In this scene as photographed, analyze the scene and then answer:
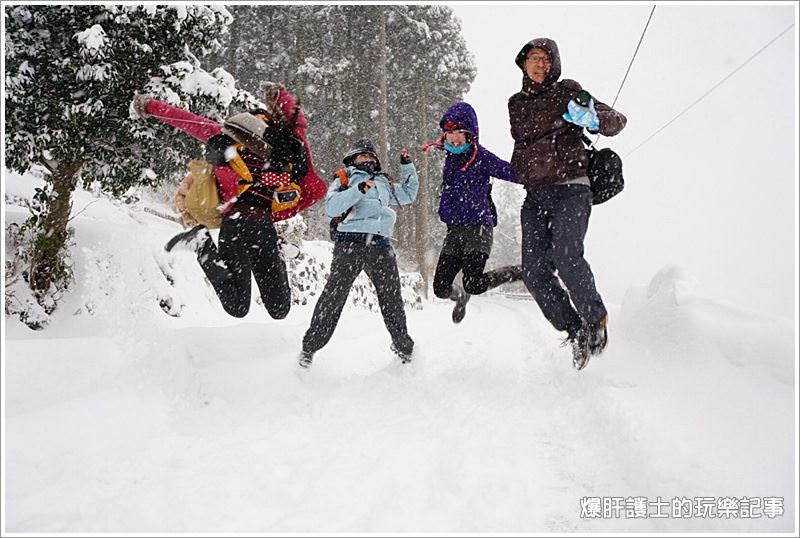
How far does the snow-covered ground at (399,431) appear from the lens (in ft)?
5.80

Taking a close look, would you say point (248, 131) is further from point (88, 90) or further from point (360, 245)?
point (88, 90)

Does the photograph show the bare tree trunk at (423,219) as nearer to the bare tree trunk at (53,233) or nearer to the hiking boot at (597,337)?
the bare tree trunk at (53,233)

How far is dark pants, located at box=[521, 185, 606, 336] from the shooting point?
325 cm

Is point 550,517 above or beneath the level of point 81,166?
beneath

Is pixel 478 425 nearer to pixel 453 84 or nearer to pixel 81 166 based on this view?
pixel 81 166

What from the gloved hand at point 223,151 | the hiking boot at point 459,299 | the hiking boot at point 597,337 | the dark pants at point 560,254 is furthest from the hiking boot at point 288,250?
the hiking boot at point 597,337

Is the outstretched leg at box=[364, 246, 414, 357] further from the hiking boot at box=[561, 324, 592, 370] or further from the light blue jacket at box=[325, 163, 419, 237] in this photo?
the hiking boot at box=[561, 324, 592, 370]

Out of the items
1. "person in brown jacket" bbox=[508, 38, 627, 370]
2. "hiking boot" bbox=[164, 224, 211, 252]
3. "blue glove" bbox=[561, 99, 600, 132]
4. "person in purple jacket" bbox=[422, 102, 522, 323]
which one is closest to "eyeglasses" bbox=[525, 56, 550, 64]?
Result: "person in brown jacket" bbox=[508, 38, 627, 370]

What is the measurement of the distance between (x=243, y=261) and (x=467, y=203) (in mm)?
1976

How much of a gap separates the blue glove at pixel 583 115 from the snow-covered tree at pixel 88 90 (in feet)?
11.9

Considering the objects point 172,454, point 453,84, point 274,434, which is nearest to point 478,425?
point 274,434

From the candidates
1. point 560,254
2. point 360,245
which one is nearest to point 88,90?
point 360,245

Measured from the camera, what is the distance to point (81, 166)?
4.85 m

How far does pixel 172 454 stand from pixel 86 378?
1.11 m
